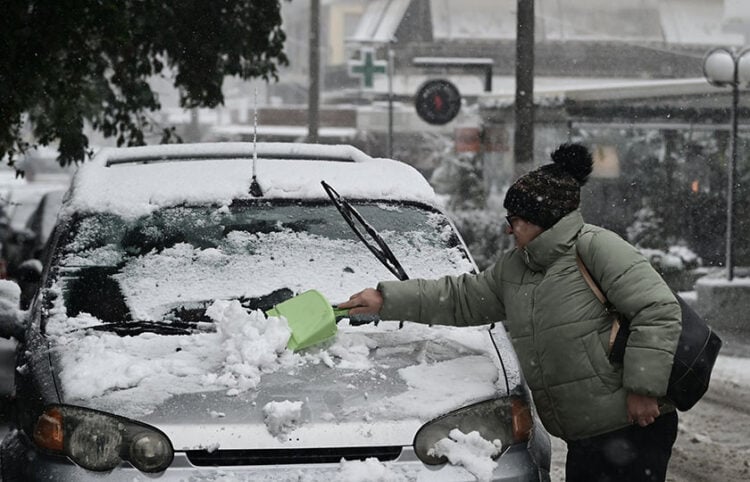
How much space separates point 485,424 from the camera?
357 centimetres

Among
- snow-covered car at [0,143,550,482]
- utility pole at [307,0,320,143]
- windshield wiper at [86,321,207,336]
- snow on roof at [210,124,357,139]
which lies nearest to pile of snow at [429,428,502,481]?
snow-covered car at [0,143,550,482]

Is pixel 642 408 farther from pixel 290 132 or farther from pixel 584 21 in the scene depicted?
pixel 584 21

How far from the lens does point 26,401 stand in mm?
3701

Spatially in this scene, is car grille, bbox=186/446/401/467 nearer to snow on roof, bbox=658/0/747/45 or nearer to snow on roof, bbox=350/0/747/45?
snow on roof, bbox=350/0/747/45

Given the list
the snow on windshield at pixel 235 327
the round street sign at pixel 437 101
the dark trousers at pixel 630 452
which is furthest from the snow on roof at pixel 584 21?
the dark trousers at pixel 630 452

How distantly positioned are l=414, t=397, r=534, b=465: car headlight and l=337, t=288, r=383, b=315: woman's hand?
641 mm

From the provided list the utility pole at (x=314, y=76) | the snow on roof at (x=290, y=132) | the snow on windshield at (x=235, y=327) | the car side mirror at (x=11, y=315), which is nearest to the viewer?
the snow on windshield at (x=235, y=327)

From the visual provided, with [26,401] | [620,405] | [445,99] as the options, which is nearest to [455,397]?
[620,405]

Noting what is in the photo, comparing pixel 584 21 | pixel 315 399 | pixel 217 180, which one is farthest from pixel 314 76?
pixel 584 21

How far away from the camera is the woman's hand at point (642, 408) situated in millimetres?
3514

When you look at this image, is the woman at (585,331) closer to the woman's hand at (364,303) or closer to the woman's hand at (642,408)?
the woman's hand at (642,408)

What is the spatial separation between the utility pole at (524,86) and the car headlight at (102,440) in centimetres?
1147

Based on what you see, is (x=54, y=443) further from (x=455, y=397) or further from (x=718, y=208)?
(x=718, y=208)

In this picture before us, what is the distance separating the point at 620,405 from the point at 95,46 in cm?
730
